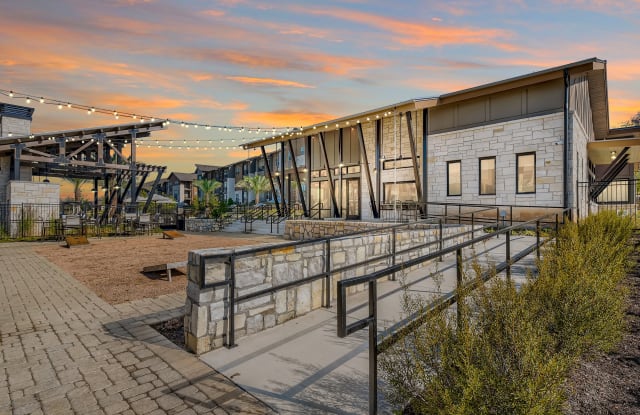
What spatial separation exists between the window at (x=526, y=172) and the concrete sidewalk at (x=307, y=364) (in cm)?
1162

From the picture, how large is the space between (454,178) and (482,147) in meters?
1.82

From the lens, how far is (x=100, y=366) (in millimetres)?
3305

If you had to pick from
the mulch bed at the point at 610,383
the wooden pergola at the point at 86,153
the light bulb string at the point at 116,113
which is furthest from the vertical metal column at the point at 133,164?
the mulch bed at the point at 610,383

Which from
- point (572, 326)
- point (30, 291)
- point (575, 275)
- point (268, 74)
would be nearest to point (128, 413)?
point (572, 326)

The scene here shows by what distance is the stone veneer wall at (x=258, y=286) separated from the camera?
11.6 ft

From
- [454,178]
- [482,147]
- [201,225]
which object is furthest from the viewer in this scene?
[201,225]

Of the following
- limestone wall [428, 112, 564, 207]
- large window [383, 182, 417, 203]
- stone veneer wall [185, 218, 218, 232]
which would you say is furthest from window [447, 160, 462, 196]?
stone veneer wall [185, 218, 218, 232]

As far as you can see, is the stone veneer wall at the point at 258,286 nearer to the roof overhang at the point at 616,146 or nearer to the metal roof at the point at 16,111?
the roof overhang at the point at 616,146

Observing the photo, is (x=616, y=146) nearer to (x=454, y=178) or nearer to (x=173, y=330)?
(x=454, y=178)

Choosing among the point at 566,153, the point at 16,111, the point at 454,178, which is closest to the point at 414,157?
the point at 454,178

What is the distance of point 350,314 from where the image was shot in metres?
4.51

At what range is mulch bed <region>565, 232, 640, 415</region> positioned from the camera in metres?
2.43

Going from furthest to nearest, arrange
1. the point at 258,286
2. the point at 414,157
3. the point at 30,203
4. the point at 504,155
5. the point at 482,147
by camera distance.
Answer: the point at 30,203
the point at 414,157
the point at 482,147
the point at 504,155
the point at 258,286

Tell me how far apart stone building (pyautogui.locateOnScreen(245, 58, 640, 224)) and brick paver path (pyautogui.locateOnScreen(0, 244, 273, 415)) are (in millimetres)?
12117
